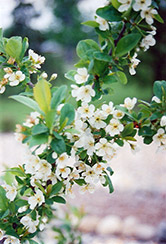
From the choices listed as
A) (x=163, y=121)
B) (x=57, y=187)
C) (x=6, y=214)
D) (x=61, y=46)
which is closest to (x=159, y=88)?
(x=163, y=121)

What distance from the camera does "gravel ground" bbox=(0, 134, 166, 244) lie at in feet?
7.35

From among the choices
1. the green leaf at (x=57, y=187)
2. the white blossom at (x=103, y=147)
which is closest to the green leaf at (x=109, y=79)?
the white blossom at (x=103, y=147)

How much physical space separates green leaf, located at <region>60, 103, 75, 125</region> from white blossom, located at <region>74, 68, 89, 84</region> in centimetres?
6

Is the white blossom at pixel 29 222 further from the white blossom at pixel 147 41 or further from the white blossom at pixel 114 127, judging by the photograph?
the white blossom at pixel 147 41

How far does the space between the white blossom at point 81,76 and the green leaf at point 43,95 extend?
0.25 ft

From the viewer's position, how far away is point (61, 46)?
9.52 metres

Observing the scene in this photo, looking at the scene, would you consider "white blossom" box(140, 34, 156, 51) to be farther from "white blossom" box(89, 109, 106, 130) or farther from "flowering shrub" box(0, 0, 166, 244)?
"white blossom" box(89, 109, 106, 130)

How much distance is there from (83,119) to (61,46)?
9.18 meters

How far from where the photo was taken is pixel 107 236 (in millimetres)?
2229

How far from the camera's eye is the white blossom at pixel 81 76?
59 centimetres

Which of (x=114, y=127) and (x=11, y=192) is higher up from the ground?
(x=114, y=127)

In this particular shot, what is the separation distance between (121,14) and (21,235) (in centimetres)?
52

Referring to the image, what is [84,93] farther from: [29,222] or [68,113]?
[29,222]

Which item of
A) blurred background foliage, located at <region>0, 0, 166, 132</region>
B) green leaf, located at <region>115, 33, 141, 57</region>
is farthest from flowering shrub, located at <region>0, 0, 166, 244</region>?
blurred background foliage, located at <region>0, 0, 166, 132</region>
